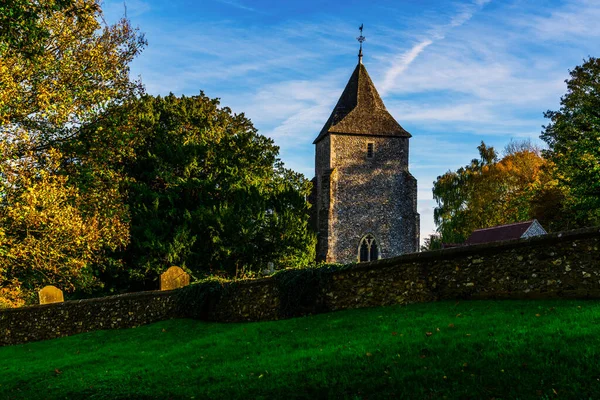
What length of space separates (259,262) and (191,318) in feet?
41.4

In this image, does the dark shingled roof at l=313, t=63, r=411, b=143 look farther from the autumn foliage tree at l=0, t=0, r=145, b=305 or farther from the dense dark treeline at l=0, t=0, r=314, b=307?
the autumn foliage tree at l=0, t=0, r=145, b=305

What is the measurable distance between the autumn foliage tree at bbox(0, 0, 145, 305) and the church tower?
2481 cm

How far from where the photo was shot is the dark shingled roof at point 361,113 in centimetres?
4400

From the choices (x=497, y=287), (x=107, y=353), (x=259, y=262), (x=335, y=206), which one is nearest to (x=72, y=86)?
(x=107, y=353)

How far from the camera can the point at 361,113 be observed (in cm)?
4475

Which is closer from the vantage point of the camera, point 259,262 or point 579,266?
point 579,266

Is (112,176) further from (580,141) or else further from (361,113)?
(361,113)

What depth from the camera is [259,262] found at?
30.6m

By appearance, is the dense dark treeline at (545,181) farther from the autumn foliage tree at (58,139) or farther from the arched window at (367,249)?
the autumn foliage tree at (58,139)

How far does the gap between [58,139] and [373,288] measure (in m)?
10.7

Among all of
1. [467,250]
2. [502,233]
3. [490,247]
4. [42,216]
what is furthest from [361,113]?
[490,247]

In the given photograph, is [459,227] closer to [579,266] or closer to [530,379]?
[579,266]

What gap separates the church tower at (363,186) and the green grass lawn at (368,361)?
92.0 ft

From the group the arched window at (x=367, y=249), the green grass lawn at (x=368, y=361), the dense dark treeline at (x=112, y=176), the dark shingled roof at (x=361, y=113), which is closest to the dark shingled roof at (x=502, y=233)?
the arched window at (x=367, y=249)
